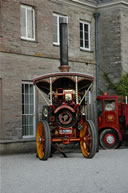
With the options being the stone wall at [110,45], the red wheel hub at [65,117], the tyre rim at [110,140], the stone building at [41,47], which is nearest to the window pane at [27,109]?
the stone building at [41,47]

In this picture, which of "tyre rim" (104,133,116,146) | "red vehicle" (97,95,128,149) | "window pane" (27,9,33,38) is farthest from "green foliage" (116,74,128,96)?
"window pane" (27,9,33,38)

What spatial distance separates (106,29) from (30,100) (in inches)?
251

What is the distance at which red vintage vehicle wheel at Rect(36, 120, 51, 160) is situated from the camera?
41.7 ft

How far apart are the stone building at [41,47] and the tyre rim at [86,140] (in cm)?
279

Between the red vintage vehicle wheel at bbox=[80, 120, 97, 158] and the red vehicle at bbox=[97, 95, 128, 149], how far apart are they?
397cm

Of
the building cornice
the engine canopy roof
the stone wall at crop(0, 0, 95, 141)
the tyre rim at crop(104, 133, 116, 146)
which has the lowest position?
the tyre rim at crop(104, 133, 116, 146)

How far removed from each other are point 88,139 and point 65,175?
12.6ft

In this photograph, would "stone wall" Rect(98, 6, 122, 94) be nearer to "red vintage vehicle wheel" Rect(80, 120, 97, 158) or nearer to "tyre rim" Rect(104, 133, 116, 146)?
"tyre rim" Rect(104, 133, 116, 146)

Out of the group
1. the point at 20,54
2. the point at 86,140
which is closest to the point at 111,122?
the point at 86,140

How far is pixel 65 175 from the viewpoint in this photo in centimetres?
952

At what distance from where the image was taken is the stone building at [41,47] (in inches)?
714

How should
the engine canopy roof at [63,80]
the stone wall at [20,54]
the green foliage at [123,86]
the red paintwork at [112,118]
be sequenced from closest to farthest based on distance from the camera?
the engine canopy roof at [63,80], the red paintwork at [112,118], the stone wall at [20,54], the green foliage at [123,86]

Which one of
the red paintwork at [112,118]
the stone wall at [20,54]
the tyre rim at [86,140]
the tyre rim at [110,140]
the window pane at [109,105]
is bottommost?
the tyre rim at [110,140]

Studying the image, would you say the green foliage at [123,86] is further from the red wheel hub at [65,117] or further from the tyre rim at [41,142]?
the tyre rim at [41,142]
